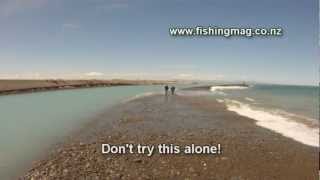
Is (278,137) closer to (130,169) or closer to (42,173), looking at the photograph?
(130,169)

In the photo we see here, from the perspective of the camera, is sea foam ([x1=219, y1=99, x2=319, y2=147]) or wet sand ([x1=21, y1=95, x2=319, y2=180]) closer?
wet sand ([x1=21, y1=95, x2=319, y2=180])

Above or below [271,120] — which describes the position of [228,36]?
above

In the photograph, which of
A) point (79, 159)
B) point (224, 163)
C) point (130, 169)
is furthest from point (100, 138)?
point (224, 163)

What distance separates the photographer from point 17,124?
23.5m

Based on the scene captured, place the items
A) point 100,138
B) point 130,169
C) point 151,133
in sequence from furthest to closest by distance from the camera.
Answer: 1. point 151,133
2. point 100,138
3. point 130,169

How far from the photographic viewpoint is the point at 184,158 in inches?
547

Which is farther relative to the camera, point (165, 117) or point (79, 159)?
point (165, 117)

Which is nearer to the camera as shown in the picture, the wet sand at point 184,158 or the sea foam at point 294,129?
the wet sand at point 184,158

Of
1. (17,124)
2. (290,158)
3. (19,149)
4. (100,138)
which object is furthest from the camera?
(17,124)

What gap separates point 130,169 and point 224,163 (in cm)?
353

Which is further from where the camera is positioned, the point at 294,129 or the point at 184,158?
the point at 294,129

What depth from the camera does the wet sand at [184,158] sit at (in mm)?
11977

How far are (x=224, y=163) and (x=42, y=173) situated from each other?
21.2ft

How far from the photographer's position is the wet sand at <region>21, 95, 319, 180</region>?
1198cm
